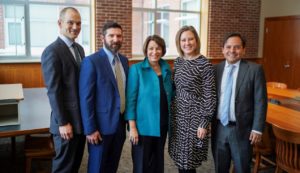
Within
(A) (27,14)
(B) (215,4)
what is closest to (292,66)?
(B) (215,4)

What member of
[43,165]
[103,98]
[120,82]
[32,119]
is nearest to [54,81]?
[103,98]

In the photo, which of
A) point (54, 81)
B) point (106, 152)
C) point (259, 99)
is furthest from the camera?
point (106, 152)

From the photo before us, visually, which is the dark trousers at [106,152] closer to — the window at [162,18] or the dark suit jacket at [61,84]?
the dark suit jacket at [61,84]

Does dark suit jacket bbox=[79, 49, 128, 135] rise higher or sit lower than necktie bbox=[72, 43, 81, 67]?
lower

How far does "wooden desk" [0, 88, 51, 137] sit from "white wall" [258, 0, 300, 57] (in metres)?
6.46

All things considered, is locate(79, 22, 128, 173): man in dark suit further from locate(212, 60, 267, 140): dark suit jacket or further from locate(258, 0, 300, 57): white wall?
locate(258, 0, 300, 57): white wall

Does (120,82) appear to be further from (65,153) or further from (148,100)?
(65,153)

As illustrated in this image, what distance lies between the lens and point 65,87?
6.85 feet

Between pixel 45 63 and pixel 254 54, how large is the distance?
23.9 feet

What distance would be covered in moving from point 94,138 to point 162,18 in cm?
571

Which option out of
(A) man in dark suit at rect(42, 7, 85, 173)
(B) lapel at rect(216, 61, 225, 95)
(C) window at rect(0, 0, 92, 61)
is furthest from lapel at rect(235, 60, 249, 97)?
(C) window at rect(0, 0, 92, 61)

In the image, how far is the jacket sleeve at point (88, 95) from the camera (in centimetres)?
207

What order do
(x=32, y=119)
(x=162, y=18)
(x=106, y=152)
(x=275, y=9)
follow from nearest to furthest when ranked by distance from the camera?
(x=106, y=152) → (x=32, y=119) → (x=162, y=18) → (x=275, y=9)

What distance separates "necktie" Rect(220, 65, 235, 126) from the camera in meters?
2.19
